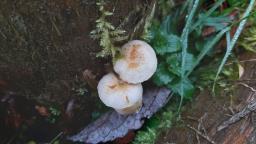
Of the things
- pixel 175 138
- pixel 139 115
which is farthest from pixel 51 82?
pixel 175 138

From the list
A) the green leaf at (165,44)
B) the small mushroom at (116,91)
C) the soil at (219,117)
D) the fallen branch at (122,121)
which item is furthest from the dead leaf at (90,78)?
the soil at (219,117)

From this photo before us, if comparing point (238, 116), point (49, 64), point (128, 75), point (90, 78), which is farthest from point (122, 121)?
point (238, 116)

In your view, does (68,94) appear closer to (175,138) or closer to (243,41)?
(175,138)

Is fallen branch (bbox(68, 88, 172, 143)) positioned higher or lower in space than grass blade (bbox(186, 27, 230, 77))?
lower

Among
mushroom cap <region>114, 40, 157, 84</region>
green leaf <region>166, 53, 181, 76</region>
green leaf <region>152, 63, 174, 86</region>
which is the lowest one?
green leaf <region>152, 63, 174, 86</region>

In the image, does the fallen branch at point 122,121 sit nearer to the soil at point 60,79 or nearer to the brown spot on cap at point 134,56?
the soil at point 60,79

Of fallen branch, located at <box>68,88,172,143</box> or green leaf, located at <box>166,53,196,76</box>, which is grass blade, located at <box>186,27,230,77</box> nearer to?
green leaf, located at <box>166,53,196,76</box>

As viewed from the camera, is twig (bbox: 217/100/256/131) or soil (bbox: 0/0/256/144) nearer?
soil (bbox: 0/0/256/144)

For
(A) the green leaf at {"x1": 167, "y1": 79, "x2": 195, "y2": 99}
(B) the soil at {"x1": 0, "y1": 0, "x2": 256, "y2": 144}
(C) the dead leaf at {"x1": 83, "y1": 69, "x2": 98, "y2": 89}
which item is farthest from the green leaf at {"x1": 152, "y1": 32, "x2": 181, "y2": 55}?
(C) the dead leaf at {"x1": 83, "y1": 69, "x2": 98, "y2": 89}

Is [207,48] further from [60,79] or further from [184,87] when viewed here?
[60,79]
